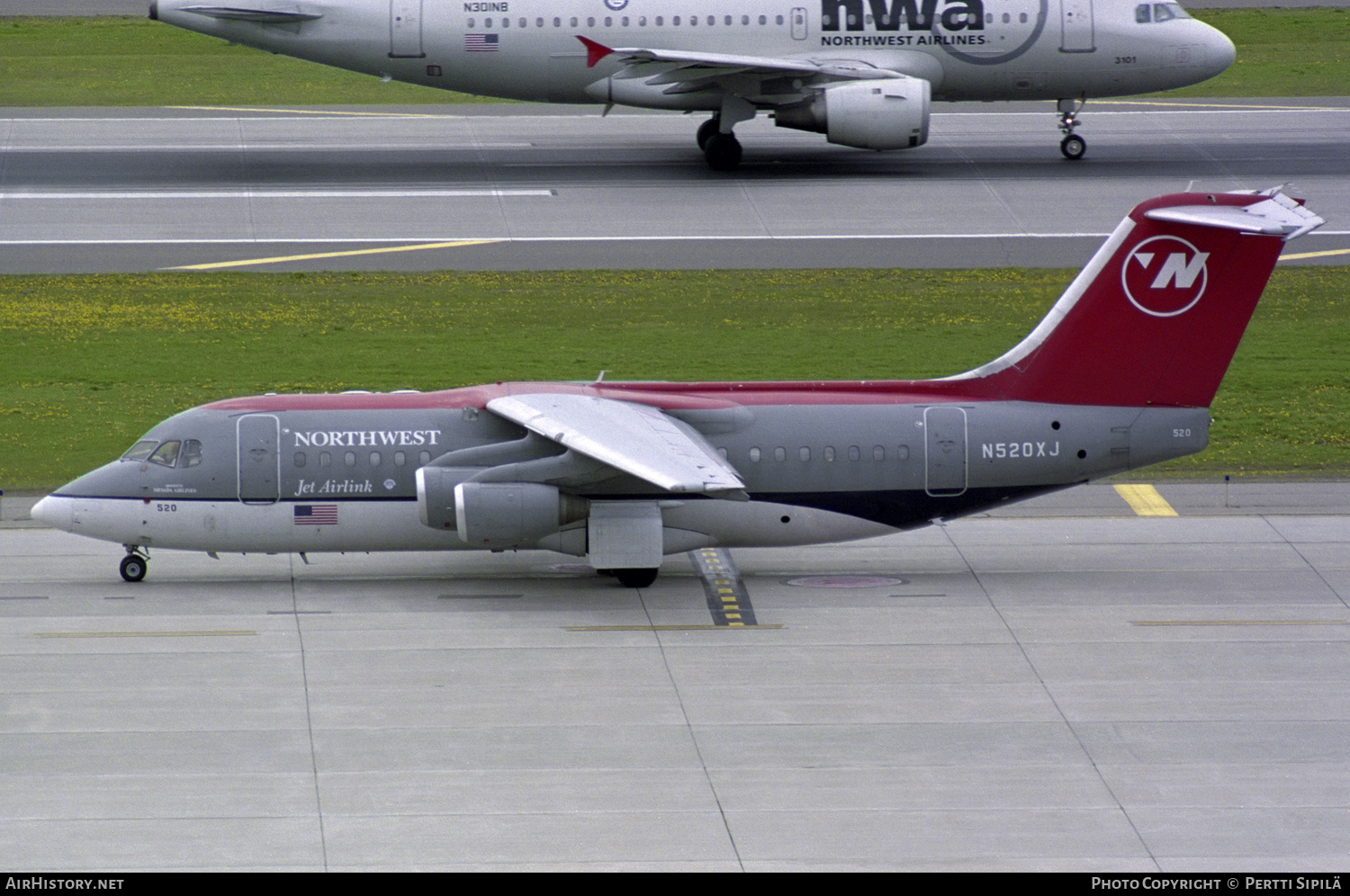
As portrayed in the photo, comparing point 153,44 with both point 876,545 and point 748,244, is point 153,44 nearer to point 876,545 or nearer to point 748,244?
point 748,244

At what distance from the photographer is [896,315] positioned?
148 feet

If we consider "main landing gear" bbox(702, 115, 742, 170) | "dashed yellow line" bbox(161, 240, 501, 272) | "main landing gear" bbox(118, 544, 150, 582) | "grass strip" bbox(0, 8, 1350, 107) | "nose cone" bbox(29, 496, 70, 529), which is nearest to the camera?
"nose cone" bbox(29, 496, 70, 529)

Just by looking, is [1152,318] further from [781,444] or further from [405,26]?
[405,26]

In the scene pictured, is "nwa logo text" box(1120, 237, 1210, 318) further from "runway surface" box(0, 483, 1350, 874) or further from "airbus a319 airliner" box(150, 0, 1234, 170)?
"airbus a319 airliner" box(150, 0, 1234, 170)

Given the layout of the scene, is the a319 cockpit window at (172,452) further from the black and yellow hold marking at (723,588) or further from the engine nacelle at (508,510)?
the black and yellow hold marking at (723,588)

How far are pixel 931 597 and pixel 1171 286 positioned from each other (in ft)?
21.0

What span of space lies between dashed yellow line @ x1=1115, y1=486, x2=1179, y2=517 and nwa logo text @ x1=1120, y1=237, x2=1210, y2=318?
5.89 m

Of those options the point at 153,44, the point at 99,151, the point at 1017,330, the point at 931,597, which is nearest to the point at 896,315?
the point at 1017,330

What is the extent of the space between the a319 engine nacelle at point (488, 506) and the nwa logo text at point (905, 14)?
32548 millimetres

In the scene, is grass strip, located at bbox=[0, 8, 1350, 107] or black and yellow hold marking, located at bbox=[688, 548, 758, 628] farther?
grass strip, located at bbox=[0, 8, 1350, 107]

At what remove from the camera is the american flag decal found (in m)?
28.6

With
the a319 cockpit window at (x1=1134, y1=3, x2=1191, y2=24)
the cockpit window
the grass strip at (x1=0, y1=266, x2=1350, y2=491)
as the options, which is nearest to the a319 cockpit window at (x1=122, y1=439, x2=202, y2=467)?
the cockpit window

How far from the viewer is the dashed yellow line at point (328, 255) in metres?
48.6
